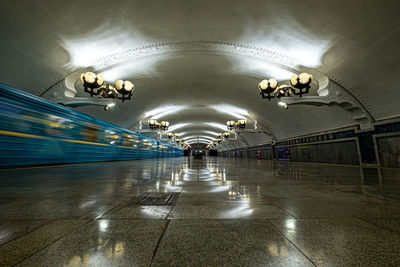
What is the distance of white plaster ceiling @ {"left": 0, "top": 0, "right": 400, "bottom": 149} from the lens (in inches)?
189

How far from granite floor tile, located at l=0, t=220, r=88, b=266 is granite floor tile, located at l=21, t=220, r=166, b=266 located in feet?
0.18

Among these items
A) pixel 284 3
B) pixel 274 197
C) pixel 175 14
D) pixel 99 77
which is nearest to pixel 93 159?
pixel 99 77

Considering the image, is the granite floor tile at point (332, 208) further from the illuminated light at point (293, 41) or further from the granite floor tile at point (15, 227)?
the illuminated light at point (293, 41)

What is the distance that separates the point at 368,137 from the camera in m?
7.93

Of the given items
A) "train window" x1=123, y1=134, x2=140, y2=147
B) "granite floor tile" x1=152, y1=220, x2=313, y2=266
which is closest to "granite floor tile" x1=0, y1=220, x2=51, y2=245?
"granite floor tile" x1=152, y1=220, x2=313, y2=266

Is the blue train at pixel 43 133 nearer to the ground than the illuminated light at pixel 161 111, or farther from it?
nearer to the ground

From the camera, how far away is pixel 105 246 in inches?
34.6

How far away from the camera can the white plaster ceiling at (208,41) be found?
4789mm

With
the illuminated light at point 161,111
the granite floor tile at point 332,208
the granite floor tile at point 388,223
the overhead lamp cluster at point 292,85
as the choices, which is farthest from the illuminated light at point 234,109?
the granite floor tile at point 388,223

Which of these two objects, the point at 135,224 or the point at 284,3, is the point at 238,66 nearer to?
the point at 284,3

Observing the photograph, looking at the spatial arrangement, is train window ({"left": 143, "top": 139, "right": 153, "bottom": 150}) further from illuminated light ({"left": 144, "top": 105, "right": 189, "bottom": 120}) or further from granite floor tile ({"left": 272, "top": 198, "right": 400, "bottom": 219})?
granite floor tile ({"left": 272, "top": 198, "right": 400, "bottom": 219})

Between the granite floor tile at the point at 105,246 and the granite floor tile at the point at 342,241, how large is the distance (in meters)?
0.81

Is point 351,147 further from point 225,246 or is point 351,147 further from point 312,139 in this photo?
point 225,246

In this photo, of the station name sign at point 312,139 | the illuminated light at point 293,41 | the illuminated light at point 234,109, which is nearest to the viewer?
the illuminated light at point 293,41
